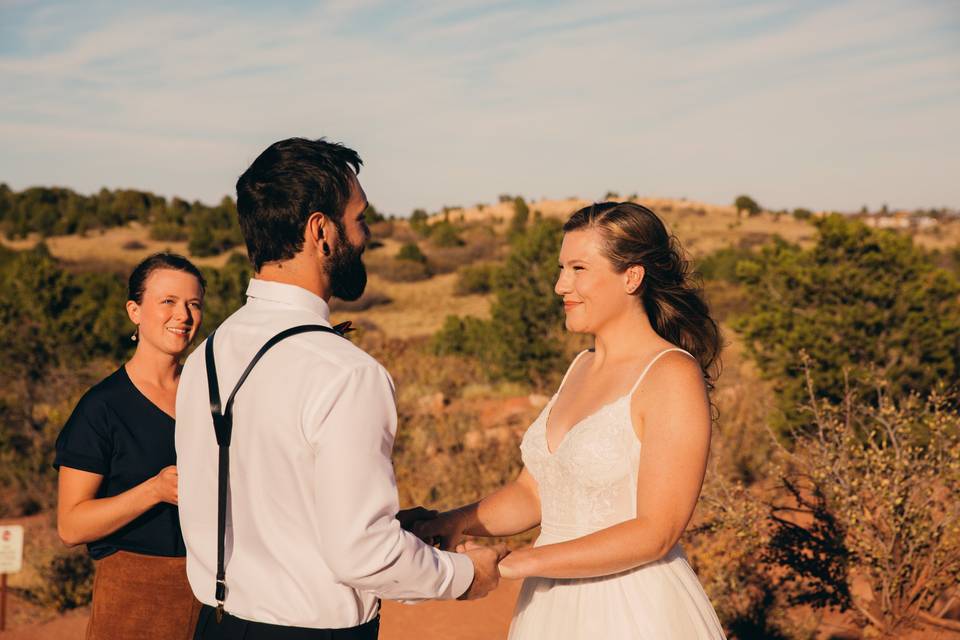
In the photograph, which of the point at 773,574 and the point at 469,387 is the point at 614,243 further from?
the point at 469,387

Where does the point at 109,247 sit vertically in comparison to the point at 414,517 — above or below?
above

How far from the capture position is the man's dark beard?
2.09 metres

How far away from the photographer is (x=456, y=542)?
8.83 feet

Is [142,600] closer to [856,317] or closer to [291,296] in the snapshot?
[291,296]

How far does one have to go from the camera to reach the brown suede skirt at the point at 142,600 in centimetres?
286

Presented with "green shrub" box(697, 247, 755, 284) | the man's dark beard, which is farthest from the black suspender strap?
"green shrub" box(697, 247, 755, 284)

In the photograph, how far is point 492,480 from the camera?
902 cm

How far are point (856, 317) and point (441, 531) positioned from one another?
9.96 m

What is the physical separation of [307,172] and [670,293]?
1.31 metres

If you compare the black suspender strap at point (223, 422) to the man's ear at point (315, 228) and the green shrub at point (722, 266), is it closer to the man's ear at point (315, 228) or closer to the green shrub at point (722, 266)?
the man's ear at point (315, 228)

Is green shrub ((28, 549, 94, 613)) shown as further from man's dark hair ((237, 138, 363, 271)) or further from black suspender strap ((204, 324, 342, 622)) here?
man's dark hair ((237, 138, 363, 271))

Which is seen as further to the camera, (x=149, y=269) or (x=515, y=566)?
(x=149, y=269)

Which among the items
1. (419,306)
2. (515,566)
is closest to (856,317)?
(515,566)

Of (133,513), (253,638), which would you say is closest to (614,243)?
(253,638)
